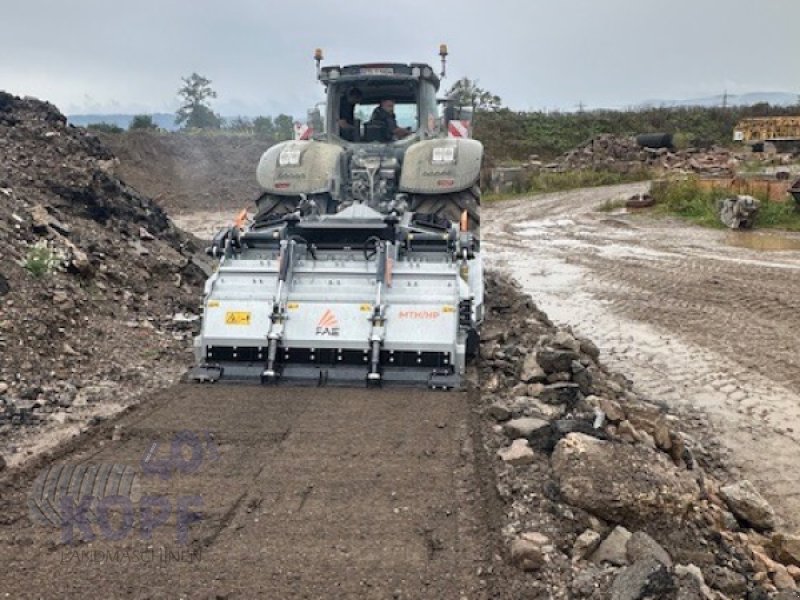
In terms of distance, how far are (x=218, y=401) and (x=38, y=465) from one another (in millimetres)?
1374

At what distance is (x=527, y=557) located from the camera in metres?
3.47

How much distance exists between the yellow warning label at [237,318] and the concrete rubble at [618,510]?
1901 millimetres

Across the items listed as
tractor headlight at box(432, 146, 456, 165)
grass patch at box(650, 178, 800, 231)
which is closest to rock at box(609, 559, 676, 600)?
tractor headlight at box(432, 146, 456, 165)

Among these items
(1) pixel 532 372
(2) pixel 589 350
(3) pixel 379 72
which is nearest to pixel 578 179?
(3) pixel 379 72

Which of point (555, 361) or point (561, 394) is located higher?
point (555, 361)

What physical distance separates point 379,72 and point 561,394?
4290mm

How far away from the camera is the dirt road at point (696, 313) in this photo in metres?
6.06

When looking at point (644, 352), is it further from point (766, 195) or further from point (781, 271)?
point (766, 195)

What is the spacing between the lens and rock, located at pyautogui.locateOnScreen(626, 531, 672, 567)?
3.46 meters

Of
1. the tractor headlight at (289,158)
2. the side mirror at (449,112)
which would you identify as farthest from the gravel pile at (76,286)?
the side mirror at (449,112)

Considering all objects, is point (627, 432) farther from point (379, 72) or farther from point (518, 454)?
point (379, 72)

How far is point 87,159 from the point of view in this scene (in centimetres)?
1215

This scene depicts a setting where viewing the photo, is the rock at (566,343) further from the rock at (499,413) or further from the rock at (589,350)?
the rock at (499,413)

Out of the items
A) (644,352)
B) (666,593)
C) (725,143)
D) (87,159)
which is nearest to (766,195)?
(644,352)
